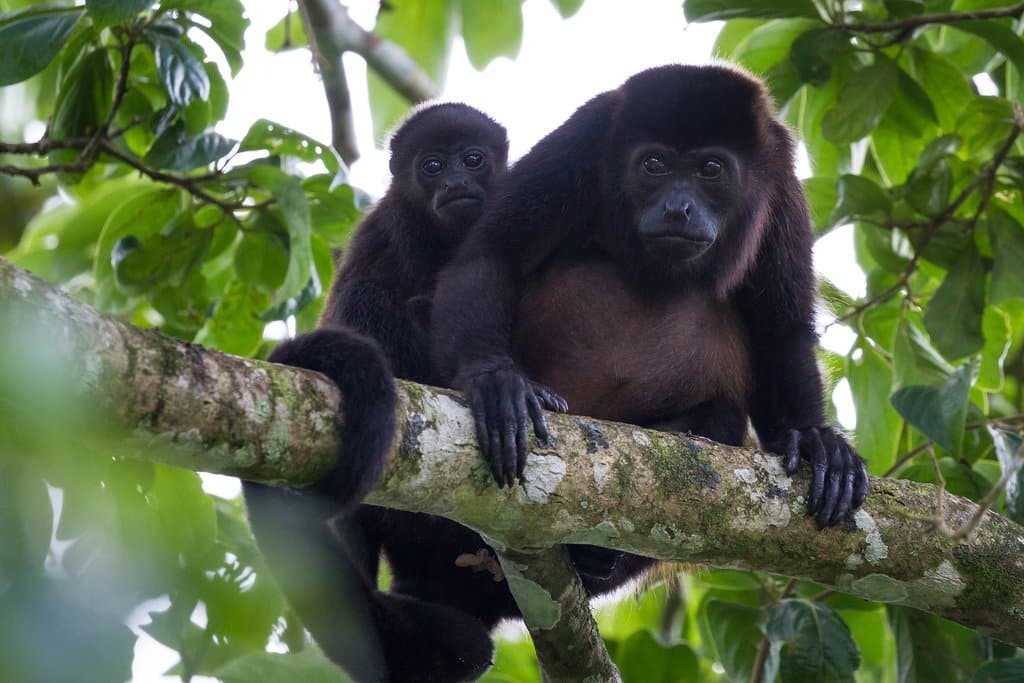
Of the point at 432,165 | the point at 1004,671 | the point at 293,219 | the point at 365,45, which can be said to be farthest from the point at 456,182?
the point at 1004,671

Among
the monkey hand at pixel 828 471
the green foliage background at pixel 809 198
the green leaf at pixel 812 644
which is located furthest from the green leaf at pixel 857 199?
the green leaf at pixel 812 644

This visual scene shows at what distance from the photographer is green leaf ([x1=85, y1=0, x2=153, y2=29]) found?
7.06 ft

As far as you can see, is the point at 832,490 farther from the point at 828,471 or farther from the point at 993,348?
the point at 993,348

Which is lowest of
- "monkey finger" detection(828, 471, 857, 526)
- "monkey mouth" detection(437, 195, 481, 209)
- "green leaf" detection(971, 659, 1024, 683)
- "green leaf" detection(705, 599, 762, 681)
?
"green leaf" detection(705, 599, 762, 681)

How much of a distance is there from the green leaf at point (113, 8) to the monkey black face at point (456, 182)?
1408 millimetres

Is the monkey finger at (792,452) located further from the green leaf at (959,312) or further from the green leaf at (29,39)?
the green leaf at (29,39)

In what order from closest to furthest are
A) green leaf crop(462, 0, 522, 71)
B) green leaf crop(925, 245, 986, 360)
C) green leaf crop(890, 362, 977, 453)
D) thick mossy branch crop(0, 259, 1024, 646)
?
thick mossy branch crop(0, 259, 1024, 646), green leaf crop(890, 362, 977, 453), green leaf crop(925, 245, 986, 360), green leaf crop(462, 0, 522, 71)

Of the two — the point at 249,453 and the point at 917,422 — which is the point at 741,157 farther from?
the point at 249,453

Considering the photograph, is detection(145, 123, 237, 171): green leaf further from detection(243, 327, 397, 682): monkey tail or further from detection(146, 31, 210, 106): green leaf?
detection(243, 327, 397, 682): monkey tail

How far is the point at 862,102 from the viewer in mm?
3176

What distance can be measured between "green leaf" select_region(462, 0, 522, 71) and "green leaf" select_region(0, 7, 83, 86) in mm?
1535

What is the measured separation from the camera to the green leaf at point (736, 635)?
3057 millimetres

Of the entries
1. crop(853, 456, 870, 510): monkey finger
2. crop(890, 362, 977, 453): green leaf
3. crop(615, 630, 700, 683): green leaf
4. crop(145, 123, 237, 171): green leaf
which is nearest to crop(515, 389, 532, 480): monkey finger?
crop(853, 456, 870, 510): monkey finger

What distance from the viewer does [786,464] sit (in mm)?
2322
